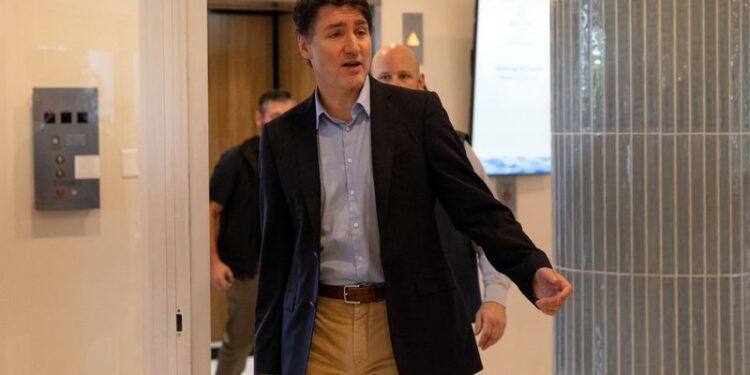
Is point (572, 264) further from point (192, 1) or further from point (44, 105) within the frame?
point (44, 105)

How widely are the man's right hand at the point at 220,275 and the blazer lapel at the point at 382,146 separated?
2.33 m

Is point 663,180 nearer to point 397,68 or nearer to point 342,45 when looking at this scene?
point 397,68

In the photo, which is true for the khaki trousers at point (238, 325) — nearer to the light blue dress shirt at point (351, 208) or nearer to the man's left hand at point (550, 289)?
the light blue dress shirt at point (351, 208)

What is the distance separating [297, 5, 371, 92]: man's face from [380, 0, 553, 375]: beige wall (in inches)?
90.4

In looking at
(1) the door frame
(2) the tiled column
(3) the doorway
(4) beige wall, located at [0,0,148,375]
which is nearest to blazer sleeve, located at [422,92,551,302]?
(2) the tiled column

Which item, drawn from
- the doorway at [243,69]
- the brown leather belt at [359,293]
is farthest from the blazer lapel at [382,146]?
the doorway at [243,69]

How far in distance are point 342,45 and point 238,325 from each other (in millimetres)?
3055

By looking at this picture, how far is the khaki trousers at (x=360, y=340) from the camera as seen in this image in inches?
89.4

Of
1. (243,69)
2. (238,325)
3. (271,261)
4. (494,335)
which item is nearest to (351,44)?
(271,261)

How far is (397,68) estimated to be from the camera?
344cm

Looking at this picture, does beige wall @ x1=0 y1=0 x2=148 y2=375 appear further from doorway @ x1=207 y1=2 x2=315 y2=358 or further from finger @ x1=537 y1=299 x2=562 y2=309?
doorway @ x1=207 y1=2 x2=315 y2=358

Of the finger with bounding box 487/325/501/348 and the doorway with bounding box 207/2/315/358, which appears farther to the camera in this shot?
the doorway with bounding box 207/2/315/358

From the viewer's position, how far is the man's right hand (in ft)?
14.7

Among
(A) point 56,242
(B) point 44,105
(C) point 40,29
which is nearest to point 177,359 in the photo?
(A) point 56,242
